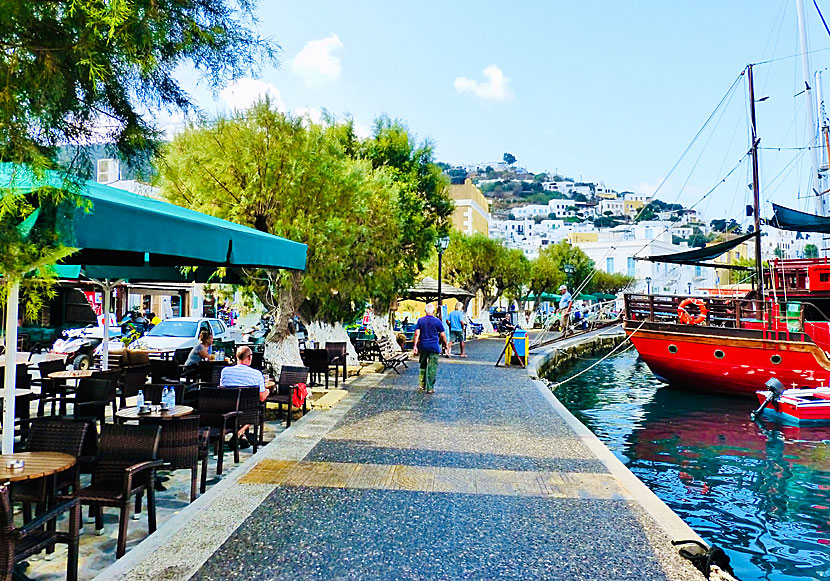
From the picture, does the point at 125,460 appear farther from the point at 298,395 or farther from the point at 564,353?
the point at 564,353

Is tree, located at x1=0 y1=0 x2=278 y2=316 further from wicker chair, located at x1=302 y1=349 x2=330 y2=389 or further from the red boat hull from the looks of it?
the red boat hull

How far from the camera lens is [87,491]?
5.10 metres

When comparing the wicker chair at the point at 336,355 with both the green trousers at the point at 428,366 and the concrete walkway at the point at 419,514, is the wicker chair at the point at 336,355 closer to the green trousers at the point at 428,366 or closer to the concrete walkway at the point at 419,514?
the green trousers at the point at 428,366

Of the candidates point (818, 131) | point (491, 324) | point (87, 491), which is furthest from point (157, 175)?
point (491, 324)

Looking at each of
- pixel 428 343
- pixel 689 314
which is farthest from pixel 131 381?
pixel 689 314

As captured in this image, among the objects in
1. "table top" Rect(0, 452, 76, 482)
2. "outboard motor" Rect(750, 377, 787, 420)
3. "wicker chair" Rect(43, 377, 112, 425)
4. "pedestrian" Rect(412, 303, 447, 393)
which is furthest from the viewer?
"outboard motor" Rect(750, 377, 787, 420)

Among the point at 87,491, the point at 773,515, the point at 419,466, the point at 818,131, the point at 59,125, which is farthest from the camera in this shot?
the point at 818,131

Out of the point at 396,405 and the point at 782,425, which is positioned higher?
the point at 396,405

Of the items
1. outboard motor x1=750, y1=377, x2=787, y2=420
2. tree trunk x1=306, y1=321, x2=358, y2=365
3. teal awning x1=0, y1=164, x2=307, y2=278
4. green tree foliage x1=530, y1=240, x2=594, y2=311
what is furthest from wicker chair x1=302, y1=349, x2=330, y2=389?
green tree foliage x1=530, y1=240, x2=594, y2=311

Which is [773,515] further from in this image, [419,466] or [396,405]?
[396,405]

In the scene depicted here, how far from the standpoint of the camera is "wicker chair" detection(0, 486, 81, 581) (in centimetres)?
381

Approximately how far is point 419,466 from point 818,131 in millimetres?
35609

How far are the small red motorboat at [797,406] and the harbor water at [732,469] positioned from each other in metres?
0.30

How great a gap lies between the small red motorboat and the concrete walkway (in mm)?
8498
